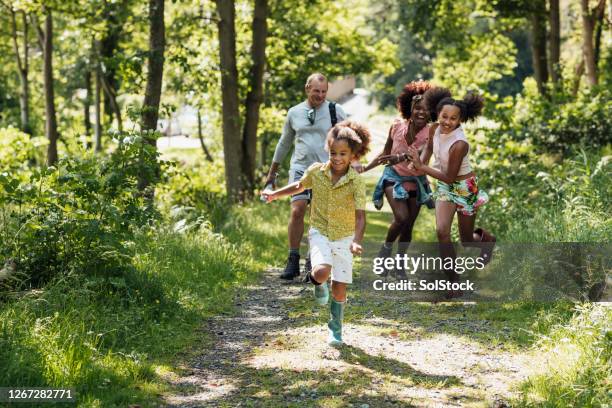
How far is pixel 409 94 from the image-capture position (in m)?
8.83

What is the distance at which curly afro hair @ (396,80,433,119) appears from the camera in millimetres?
8789

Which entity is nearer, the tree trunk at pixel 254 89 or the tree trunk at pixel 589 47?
the tree trunk at pixel 589 47

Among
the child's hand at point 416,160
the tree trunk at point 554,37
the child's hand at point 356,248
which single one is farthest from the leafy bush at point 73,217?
the tree trunk at point 554,37

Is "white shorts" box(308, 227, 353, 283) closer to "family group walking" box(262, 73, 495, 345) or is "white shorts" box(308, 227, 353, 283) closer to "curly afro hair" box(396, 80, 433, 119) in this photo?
"family group walking" box(262, 73, 495, 345)

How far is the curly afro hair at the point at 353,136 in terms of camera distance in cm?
639

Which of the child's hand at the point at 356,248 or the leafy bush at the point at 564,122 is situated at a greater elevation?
the leafy bush at the point at 564,122

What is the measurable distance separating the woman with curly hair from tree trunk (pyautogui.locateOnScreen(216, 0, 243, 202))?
21.4 ft

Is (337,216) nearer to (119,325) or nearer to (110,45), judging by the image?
(119,325)

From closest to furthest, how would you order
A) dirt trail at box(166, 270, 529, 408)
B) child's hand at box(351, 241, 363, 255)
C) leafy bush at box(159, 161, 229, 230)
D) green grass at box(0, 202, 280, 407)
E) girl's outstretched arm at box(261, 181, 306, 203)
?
green grass at box(0, 202, 280, 407) < dirt trail at box(166, 270, 529, 408) < child's hand at box(351, 241, 363, 255) < girl's outstretched arm at box(261, 181, 306, 203) < leafy bush at box(159, 161, 229, 230)

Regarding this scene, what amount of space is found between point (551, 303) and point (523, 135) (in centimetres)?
641

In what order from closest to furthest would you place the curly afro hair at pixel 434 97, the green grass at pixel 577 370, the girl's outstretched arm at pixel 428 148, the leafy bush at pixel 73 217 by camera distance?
1. the green grass at pixel 577 370
2. the leafy bush at pixel 73 217
3. the girl's outstretched arm at pixel 428 148
4. the curly afro hair at pixel 434 97

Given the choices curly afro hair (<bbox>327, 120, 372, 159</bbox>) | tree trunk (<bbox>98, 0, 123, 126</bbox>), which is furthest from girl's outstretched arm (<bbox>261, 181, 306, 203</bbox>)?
tree trunk (<bbox>98, 0, 123, 126</bbox>)

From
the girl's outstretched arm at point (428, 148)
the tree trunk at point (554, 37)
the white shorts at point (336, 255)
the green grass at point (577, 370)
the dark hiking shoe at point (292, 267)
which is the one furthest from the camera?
the tree trunk at point (554, 37)

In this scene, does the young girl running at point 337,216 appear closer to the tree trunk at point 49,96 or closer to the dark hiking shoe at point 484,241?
the dark hiking shoe at point 484,241
